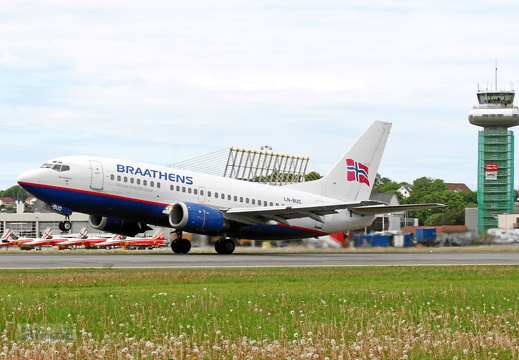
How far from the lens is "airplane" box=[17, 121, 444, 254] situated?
1875 inches

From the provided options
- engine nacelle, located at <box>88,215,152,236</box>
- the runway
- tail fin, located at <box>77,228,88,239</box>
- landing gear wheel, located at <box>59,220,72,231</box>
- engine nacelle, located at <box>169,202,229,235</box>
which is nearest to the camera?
the runway

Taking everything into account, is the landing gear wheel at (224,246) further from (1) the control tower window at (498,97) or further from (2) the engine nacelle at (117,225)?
(1) the control tower window at (498,97)

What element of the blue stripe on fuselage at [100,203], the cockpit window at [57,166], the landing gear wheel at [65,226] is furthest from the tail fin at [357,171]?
the landing gear wheel at [65,226]

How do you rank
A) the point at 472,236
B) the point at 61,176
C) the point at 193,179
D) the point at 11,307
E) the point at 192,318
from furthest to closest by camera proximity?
the point at 472,236 → the point at 193,179 → the point at 61,176 → the point at 11,307 → the point at 192,318

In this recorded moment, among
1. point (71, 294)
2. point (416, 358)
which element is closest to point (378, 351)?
point (416, 358)

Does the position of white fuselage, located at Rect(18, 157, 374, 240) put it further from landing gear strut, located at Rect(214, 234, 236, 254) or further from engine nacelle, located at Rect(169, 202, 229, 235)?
landing gear strut, located at Rect(214, 234, 236, 254)

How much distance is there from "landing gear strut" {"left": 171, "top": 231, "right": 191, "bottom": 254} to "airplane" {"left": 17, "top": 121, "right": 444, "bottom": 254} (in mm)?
53

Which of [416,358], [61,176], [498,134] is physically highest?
[498,134]

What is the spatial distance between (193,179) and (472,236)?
702 inches

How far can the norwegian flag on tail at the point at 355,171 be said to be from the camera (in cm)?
5931

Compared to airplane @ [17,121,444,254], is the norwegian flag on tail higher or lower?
higher

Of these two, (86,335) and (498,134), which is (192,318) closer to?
(86,335)

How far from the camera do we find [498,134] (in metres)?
171

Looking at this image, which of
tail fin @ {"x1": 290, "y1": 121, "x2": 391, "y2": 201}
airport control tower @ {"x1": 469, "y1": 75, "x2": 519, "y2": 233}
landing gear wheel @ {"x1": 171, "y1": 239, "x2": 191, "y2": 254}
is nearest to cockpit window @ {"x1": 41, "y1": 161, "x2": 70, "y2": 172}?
landing gear wheel @ {"x1": 171, "y1": 239, "x2": 191, "y2": 254}
